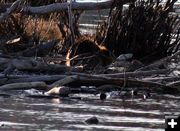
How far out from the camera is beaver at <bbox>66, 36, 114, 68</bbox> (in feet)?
33.7

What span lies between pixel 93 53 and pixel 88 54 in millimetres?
227

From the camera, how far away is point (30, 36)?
1210 centimetres

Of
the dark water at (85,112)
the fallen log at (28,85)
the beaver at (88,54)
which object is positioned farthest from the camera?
the beaver at (88,54)

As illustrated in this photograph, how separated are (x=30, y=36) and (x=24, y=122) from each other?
590cm

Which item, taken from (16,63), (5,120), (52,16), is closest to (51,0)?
(52,16)

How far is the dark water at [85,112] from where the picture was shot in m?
6.19

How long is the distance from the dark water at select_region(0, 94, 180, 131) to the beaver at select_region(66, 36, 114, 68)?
2105mm

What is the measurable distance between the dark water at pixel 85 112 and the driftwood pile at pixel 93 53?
1.45ft

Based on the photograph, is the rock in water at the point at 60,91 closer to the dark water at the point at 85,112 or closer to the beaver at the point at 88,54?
the dark water at the point at 85,112

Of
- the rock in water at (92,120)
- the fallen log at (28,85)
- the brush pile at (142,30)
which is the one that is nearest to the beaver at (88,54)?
the brush pile at (142,30)

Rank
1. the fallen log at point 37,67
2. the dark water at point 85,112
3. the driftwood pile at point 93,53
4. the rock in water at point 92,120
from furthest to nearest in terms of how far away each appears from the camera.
→ 1. the fallen log at point 37,67
2. the driftwood pile at point 93,53
3. the rock in water at point 92,120
4. the dark water at point 85,112

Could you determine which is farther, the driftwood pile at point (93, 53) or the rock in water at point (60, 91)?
the driftwood pile at point (93, 53)

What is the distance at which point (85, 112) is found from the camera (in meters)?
7.04

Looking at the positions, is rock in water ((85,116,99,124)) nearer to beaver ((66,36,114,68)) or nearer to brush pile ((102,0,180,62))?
beaver ((66,36,114,68))
